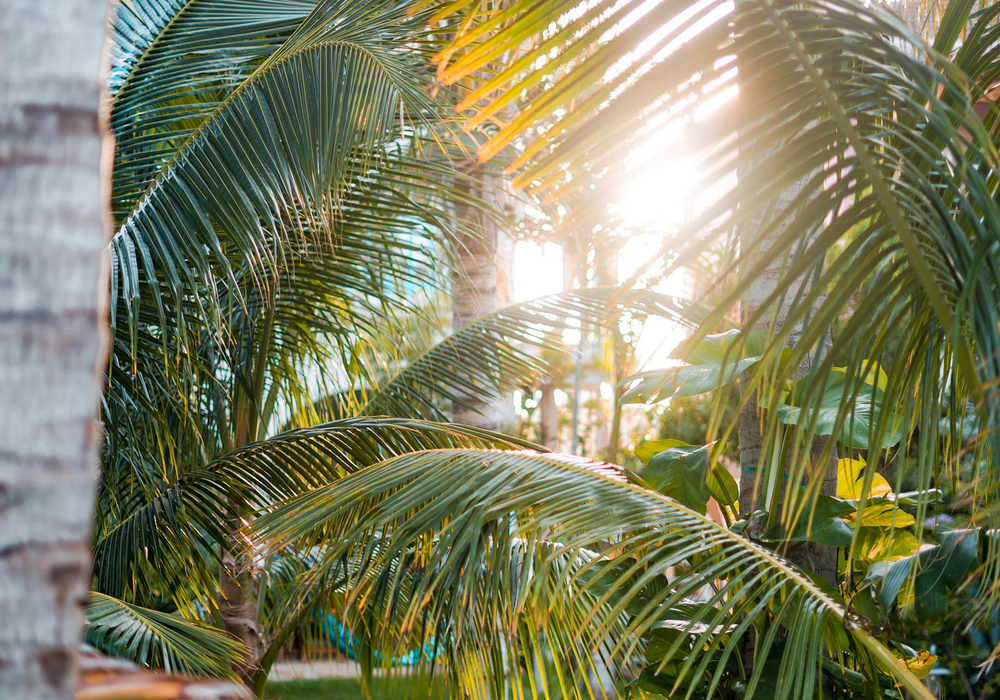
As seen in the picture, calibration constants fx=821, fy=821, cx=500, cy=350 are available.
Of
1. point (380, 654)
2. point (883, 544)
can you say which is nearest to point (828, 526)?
point (883, 544)

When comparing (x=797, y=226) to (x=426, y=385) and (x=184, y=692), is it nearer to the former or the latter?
(x=184, y=692)

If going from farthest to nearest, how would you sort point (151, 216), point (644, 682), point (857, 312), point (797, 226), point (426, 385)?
1. point (426, 385)
2. point (151, 216)
3. point (644, 682)
4. point (857, 312)
5. point (797, 226)

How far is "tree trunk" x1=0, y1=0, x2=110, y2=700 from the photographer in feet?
2.06

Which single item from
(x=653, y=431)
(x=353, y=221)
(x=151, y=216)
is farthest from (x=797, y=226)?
(x=653, y=431)

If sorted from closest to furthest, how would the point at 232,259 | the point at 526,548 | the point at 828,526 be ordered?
1. the point at 526,548
2. the point at 828,526
3. the point at 232,259

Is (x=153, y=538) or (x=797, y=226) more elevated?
(x=797, y=226)

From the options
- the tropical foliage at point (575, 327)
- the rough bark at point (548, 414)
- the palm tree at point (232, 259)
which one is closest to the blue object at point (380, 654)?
the tropical foliage at point (575, 327)

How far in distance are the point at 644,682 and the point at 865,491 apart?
146 centimetres

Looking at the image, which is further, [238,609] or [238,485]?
[238,609]

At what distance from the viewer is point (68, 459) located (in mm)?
650

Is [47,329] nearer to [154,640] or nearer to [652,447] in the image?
[154,640]

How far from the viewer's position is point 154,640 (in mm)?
2318

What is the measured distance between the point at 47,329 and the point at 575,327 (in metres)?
3.10

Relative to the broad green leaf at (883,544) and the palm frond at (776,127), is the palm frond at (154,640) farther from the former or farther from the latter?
the broad green leaf at (883,544)
